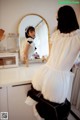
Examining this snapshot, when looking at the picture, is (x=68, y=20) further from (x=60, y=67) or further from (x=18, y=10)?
(x=18, y=10)

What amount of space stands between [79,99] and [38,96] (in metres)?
0.57

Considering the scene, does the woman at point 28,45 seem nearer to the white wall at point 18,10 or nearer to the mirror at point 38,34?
the mirror at point 38,34

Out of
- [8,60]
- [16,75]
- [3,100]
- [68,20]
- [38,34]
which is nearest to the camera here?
[68,20]

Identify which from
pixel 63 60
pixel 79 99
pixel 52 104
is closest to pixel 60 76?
pixel 63 60

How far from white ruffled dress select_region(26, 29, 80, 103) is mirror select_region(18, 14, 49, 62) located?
80 centimetres

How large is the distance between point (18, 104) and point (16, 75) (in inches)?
12.7

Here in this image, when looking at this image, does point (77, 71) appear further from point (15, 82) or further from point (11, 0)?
point (11, 0)

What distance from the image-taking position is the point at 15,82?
1512 millimetres

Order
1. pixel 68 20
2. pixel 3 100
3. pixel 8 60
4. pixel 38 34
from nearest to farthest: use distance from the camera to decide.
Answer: pixel 68 20 < pixel 3 100 < pixel 8 60 < pixel 38 34

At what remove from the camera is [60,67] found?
4.21 ft

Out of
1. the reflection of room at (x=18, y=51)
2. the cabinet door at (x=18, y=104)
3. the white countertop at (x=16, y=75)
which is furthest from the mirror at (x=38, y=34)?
the cabinet door at (x=18, y=104)

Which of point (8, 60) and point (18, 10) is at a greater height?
point (18, 10)

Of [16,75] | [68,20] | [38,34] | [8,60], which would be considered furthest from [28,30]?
[68,20]

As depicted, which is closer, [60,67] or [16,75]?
[60,67]
